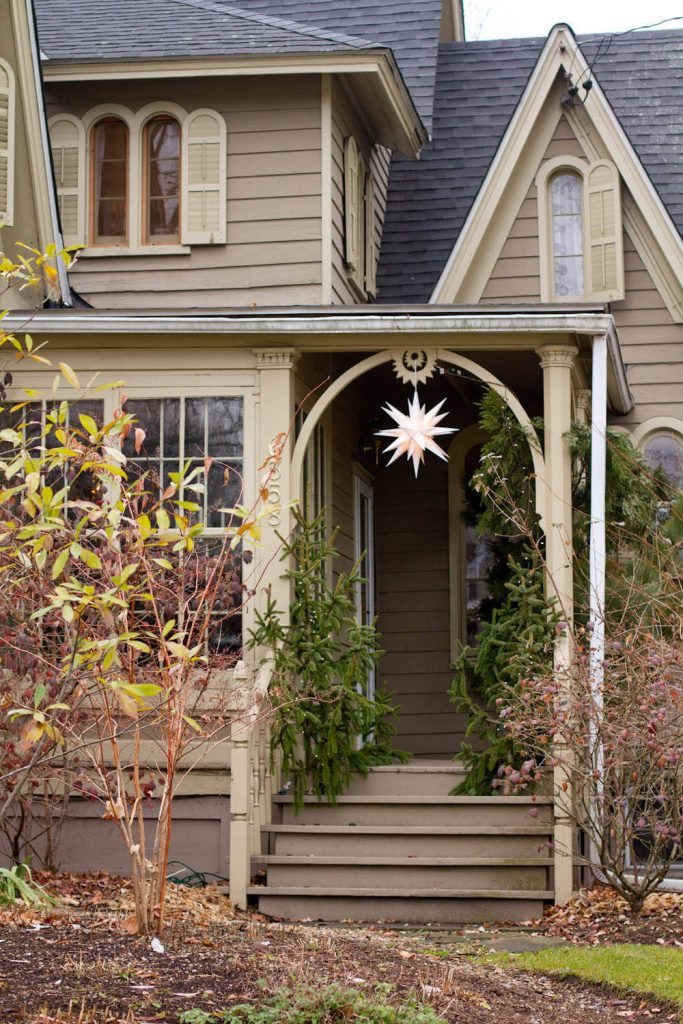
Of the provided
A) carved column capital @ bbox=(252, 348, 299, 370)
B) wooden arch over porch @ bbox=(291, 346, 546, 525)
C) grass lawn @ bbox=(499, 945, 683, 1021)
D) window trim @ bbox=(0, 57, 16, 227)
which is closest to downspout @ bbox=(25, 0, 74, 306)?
window trim @ bbox=(0, 57, 16, 227)

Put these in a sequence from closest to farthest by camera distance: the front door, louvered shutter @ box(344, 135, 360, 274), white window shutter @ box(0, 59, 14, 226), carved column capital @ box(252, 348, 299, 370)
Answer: carved column capital @ box(252, 348, 299, 370), white window shutter @ box(0, 59, 14, 226), louvered shutter @ box(344, 135, 360, 274), the front door

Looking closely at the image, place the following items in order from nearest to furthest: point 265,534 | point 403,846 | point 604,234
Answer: point 403,846, point 265,534, point 604,234

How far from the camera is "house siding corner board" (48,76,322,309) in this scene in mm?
11891

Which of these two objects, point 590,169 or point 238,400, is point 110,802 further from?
point 590,169

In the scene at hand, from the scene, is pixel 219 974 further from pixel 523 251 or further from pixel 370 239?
pixel 370 239

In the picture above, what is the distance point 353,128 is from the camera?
41.9 ft

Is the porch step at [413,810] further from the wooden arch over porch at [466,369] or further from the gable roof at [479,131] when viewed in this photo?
the gable roof at [479,131]

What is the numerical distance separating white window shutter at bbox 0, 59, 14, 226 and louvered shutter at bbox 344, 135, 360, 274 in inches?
122

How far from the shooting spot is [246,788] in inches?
332

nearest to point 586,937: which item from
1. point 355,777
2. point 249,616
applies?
point 355,777

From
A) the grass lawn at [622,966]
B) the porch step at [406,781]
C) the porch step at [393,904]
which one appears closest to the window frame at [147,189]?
the porch step at [406,781]

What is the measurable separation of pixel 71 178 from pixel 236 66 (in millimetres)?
1844

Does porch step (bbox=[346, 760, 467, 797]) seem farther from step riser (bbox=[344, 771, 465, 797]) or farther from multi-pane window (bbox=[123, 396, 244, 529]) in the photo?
multi-pane window (bbox=[123, 396, 244, 529])

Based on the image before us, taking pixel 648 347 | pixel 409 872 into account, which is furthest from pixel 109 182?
pixel 409 872
